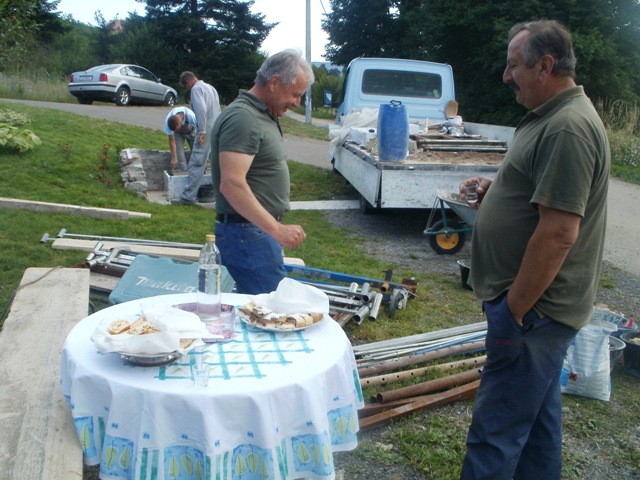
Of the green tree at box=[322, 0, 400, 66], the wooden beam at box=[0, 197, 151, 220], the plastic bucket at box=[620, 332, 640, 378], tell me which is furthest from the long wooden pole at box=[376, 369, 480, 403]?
the green tree at box=[322, 0, 400, 66]

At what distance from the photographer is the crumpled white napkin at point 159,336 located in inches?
82.9

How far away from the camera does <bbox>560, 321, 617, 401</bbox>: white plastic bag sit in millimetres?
3971

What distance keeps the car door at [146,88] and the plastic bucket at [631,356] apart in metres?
20.0

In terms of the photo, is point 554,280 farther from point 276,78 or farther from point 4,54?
point 4,54

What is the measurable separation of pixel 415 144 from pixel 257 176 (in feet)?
17.4

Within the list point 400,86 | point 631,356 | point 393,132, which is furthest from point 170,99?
point 631,356

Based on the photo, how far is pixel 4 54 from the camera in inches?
216

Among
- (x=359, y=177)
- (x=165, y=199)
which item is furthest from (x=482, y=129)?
(x=165, y=199)

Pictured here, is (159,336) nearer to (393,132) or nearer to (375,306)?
(375,306)

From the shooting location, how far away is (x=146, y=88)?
22.0 metres

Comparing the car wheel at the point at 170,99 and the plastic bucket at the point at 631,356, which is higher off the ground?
the car wheel at the point at 170,99

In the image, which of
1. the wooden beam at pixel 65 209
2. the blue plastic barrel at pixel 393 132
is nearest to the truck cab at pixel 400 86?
the blue plastic barrel at pixel 393 132

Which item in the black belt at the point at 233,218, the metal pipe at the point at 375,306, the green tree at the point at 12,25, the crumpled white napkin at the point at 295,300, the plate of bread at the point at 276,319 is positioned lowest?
the metal pipe at the point at 375,306

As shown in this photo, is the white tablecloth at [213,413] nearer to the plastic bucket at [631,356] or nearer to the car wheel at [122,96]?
the plastic bucket at [631,356]
